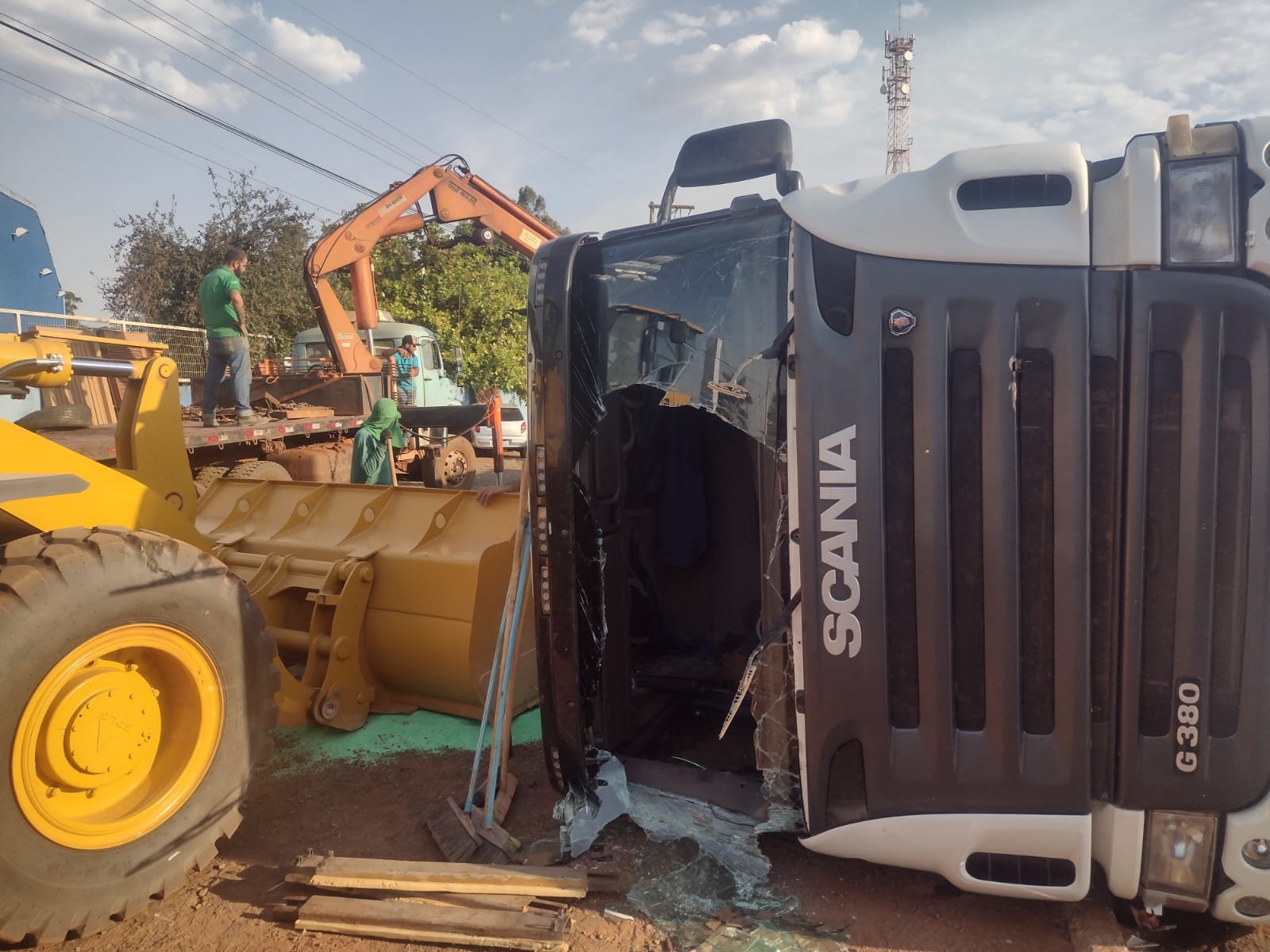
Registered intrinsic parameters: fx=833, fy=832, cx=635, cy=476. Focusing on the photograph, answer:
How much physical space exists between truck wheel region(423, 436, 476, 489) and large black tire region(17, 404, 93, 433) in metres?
→ 7.28

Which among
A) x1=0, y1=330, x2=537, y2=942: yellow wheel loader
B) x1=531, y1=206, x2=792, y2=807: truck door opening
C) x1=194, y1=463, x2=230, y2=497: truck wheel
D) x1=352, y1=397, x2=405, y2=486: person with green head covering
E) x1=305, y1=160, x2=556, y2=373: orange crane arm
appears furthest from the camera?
x1=305, y1=160, x2=556, y2=373: orange crane arm

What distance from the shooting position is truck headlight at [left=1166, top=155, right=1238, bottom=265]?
2.15 metres

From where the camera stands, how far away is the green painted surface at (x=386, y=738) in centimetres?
416

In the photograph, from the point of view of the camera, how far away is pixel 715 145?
10.4 ft

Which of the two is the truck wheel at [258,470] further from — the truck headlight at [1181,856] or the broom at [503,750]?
the truck headlight at [1181,856]

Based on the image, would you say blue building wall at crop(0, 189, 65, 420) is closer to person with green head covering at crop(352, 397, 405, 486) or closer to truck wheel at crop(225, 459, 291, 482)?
truck wheel at crop(225, 459, 291, 482)

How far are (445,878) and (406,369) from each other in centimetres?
1151

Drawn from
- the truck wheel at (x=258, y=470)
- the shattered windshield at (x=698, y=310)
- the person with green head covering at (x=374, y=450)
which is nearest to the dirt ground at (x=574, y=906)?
the shattered windshield at (x=698, y=310)

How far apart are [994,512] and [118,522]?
325 cm

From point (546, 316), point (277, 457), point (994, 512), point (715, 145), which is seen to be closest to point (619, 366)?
point (546, 316)

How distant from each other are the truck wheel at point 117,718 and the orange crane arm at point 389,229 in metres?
8.43

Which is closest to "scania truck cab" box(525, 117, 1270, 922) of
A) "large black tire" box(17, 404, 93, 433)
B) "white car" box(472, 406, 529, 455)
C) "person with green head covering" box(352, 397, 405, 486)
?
"large black tire" box(17, 404, 93, 433)

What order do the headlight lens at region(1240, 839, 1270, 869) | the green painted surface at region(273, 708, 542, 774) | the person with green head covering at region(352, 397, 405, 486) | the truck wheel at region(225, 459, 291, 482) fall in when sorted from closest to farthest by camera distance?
the headlight lens at region(1240, 839, 1270, 869) → the green painted surface at region(273, 708, 542, 774) → the person with green head covering at region(352, 397, 405, 486) → the truck wheel at region(225, 459, 291, 482)

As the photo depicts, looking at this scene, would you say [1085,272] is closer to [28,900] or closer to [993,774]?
[993,774]
